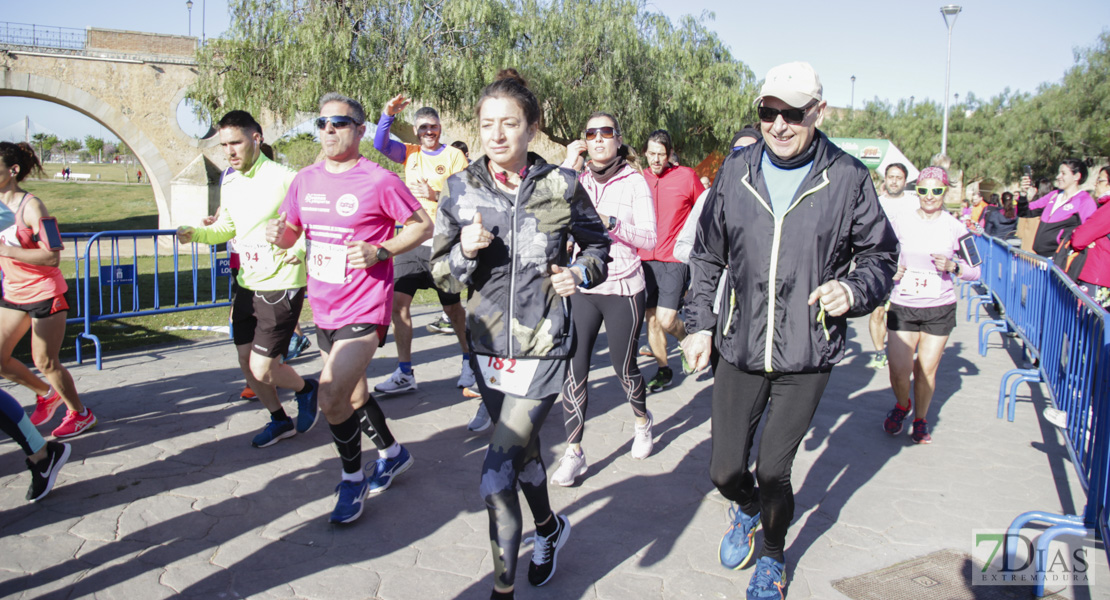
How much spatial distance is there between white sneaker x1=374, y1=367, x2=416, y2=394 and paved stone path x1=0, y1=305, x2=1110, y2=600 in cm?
9

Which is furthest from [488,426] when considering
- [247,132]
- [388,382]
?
[247,132]

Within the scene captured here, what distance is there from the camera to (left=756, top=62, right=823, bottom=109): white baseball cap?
8.86 feet

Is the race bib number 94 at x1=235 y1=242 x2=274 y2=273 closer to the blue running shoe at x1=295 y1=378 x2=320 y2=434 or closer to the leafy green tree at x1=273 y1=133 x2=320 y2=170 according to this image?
the blue running shoe at x1=295 y1=378 x2=320 y2=434

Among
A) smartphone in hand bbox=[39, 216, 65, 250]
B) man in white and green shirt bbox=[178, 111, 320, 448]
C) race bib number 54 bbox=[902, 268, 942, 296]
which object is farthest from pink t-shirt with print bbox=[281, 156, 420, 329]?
race bib number 54 bbox=[902, 268, 942, 296]

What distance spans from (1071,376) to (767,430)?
118 inches

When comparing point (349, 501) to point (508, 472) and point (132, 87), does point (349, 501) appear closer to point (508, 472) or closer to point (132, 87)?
point (508, 472)

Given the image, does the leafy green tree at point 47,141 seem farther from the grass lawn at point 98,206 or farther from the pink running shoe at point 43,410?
the pink running shoe at point 43,410

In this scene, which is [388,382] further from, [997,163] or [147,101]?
[997,163]

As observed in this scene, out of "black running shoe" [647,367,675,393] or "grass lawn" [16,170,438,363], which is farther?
"grass lawn" [16,170,438,363]

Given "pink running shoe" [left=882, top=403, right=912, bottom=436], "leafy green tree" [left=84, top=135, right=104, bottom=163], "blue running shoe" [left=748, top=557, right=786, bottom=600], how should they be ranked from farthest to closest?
"leafy green tree" [left=84, top=135, right=104, bottom=163], "pink running shoe" [left=882, top=403, right=912, bottom=436], "blue running shoe" [left=748, top=557, right=786, bottom=600]

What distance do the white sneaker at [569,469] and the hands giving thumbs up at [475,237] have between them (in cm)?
A: 202

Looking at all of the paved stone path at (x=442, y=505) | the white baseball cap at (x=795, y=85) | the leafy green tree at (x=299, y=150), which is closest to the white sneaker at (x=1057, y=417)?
the paved stone path at (x=442, y=505)

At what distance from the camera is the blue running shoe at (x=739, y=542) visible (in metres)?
3.31

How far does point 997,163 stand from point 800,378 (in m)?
49.7
